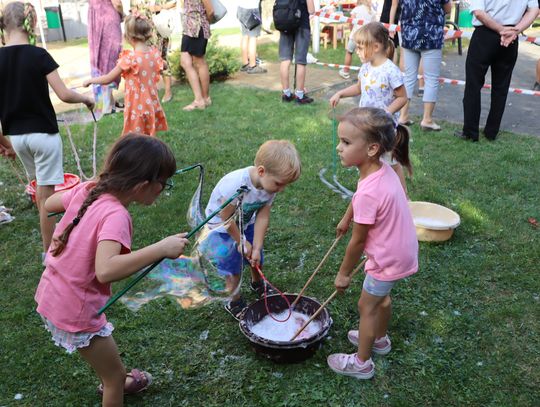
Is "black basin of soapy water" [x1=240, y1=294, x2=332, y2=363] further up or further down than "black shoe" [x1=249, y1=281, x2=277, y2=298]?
further up

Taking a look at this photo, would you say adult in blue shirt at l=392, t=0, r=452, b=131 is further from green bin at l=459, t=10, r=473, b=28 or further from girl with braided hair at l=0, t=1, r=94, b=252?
green bin at l=459, t=10, r=473, b=28

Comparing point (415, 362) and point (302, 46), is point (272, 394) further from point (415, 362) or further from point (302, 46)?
point (302, 46)

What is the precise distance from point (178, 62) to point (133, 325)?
6667 millimetres

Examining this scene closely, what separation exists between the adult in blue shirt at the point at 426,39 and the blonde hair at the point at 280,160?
4.22 metres

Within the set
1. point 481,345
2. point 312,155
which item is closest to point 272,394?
point 481,345

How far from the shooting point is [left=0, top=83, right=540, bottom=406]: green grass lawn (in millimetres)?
2889

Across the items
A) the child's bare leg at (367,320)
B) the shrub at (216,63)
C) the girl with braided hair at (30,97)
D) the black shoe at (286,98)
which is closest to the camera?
the child's bare leg at (367,320)

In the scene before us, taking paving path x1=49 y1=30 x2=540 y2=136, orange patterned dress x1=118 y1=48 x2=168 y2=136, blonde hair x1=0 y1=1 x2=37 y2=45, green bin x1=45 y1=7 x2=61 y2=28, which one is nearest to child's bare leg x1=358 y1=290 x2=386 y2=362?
blonde hair x1=0 y1=1 x2=37 y2=45

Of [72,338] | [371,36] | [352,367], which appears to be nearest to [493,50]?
→ [371,36]

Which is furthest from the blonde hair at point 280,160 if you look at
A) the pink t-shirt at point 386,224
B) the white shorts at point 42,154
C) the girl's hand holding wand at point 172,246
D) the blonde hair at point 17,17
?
the blonde hair at point 17,17

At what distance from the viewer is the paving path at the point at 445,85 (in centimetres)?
734

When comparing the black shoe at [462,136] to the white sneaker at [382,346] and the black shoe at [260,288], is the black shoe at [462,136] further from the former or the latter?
the white sneaker at [382,346]

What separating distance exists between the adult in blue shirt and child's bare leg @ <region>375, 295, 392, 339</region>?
4.24 metres

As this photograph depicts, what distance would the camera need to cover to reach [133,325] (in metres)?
3.43
